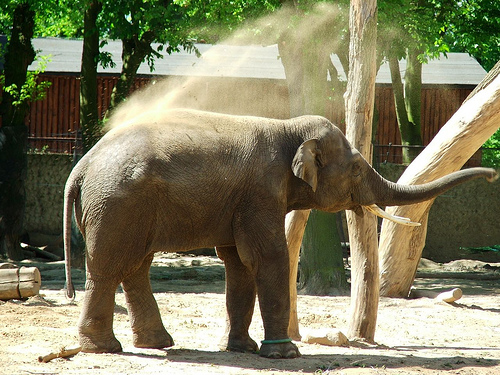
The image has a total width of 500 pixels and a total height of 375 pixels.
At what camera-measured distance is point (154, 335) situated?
7.12 m

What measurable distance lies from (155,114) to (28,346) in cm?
245

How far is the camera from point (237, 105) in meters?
21.2

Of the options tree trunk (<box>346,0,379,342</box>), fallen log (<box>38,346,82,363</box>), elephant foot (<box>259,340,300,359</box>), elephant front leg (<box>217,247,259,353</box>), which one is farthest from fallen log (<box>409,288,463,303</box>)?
fallen log (<box>38,346,82,363</box>)

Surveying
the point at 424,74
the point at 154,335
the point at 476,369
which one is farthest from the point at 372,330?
the point at 424,74

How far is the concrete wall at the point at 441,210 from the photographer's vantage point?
17.8 metres

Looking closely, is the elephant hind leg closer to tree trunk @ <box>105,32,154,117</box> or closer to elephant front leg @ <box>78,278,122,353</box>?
elephant front leg @ <box>78,278,122,353</box>

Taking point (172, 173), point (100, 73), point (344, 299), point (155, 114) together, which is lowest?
point (344, 299)

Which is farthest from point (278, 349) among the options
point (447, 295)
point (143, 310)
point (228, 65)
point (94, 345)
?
point (228, 65)

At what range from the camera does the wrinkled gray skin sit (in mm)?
6477

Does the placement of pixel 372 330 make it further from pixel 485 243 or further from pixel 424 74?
pixel 424 74

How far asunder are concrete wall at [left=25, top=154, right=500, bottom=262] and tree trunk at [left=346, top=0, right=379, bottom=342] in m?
9.85

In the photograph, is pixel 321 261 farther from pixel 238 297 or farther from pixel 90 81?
pixel 90 81

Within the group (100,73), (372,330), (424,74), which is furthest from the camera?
(424,74)

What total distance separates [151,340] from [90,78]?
30.7 feet
